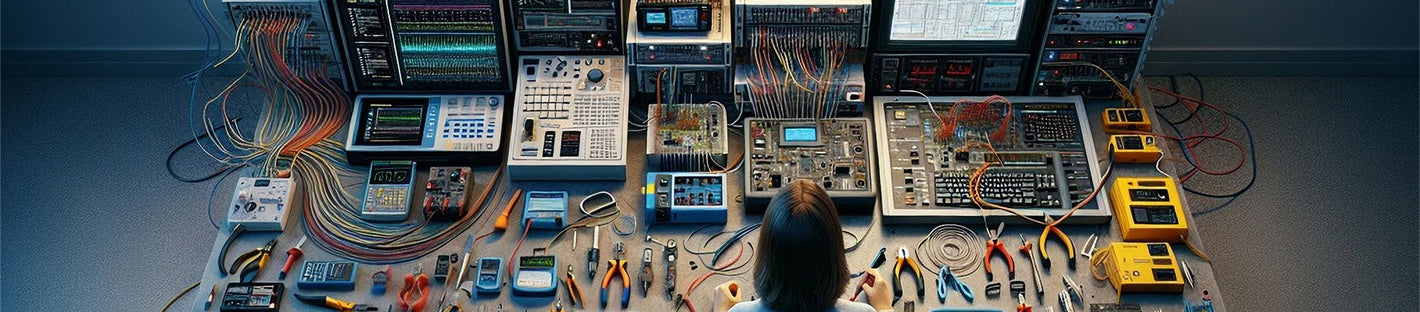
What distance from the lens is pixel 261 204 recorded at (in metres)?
4.33

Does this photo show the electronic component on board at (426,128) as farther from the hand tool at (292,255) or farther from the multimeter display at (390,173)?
the hand tool at (292,255)

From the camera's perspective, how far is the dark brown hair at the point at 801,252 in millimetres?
2947

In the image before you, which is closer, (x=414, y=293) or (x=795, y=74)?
(x=414, y=293)

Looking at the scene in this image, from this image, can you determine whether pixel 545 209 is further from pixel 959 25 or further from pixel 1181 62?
pixel 1181 62

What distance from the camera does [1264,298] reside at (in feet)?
15.3

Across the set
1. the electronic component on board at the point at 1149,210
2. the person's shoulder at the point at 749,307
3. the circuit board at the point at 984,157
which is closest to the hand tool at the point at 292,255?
the person's shoulder at the point at 749,307

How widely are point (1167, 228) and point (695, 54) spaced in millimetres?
1734

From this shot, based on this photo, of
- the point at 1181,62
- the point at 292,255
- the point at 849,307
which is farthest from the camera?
the point at 1181,62

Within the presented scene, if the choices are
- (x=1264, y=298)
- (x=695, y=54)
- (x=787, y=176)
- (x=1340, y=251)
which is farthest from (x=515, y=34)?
(x=1340, y=251)

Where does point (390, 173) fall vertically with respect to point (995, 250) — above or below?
above

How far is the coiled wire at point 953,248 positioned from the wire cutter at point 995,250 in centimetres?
3

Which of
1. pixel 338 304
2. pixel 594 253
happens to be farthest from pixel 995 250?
pixel 338 304

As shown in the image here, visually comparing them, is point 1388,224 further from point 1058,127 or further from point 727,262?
point 727,262

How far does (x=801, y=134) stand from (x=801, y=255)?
5.00 ft
